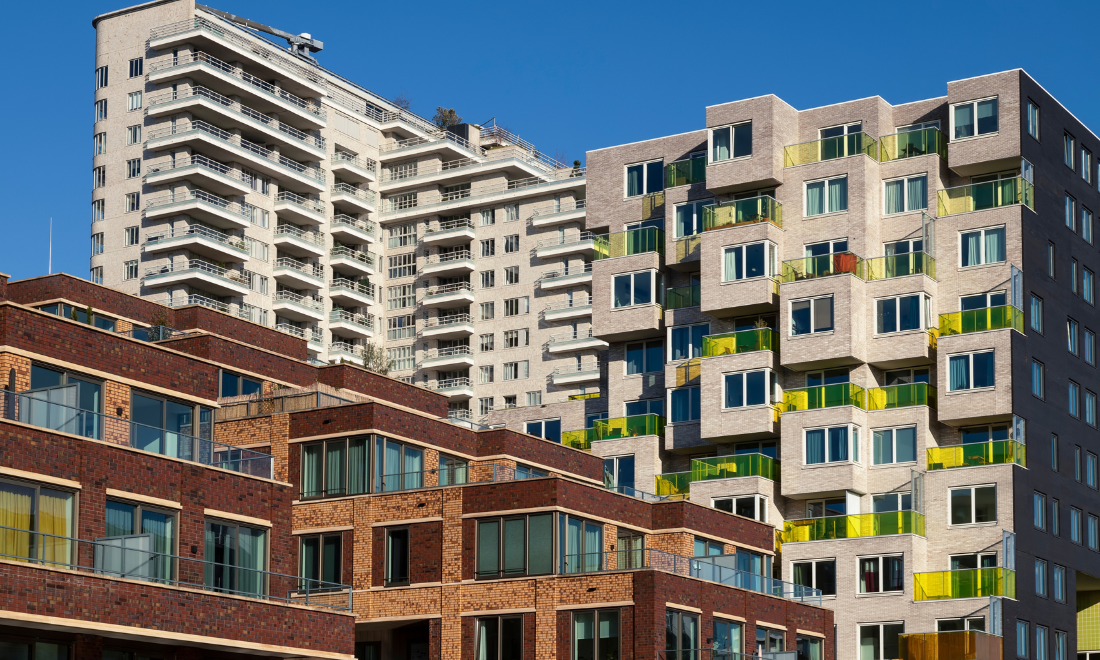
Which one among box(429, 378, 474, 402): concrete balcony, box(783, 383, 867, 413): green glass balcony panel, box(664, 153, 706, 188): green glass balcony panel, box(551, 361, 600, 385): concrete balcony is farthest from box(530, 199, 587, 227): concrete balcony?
box(783, 383, 867, 413): green glass balcony panel

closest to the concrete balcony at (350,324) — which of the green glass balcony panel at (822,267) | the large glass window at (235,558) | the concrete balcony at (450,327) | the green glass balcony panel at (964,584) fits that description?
the concrete balcony at (450,327)

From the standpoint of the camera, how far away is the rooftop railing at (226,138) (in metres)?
118

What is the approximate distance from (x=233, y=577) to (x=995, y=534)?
37.1 m

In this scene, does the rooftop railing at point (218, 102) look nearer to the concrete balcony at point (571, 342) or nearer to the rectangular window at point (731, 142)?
the concrete balcony at point (571, 342)

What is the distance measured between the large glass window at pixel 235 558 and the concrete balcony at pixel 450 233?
3527 inches

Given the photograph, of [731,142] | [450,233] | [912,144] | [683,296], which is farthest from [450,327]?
[912,144]

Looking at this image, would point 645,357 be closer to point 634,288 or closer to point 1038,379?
point 634,288

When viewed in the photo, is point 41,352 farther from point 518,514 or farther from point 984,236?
point 984,236

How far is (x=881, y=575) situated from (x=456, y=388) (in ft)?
214

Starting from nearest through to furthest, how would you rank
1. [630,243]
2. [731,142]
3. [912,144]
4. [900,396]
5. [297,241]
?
[900,396], [912,144], [731,142], [630,243], [297,241]

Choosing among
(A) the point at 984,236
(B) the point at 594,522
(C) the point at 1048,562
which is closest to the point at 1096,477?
(C) the point at 1048,562

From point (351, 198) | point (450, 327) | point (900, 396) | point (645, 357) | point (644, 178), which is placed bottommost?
point (900, 396)

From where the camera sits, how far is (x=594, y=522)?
5697 cm

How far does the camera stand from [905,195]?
246 feet
